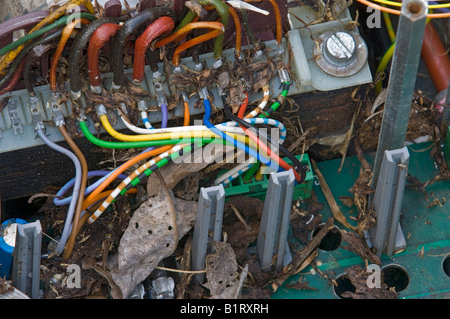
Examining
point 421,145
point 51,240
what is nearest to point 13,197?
point 51,240

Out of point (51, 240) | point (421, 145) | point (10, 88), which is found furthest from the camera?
point (421, 145)

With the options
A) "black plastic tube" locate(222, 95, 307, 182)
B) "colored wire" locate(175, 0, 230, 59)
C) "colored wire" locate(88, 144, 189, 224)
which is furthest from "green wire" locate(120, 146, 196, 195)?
"colored wire" locate(175, 0, 230, 59)

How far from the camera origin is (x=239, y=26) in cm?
320

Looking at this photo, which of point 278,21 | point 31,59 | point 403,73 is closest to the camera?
point 403,73

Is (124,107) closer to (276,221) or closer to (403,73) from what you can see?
(276,221)

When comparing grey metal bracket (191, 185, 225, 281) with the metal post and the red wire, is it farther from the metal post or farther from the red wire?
the metal post

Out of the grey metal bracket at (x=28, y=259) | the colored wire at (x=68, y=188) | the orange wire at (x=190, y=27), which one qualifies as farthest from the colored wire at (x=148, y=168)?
the orange wire at (x=190, y=27)

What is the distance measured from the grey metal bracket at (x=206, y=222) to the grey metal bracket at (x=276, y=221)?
0.21 metres

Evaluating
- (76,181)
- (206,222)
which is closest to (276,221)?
(206,222)

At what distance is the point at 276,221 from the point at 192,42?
0.85 metres

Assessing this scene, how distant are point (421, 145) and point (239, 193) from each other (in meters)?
0.98

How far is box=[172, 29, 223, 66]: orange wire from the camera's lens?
314 centimetres

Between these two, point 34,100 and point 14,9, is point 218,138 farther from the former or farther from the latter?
point 14,9

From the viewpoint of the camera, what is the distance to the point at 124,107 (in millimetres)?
3264
